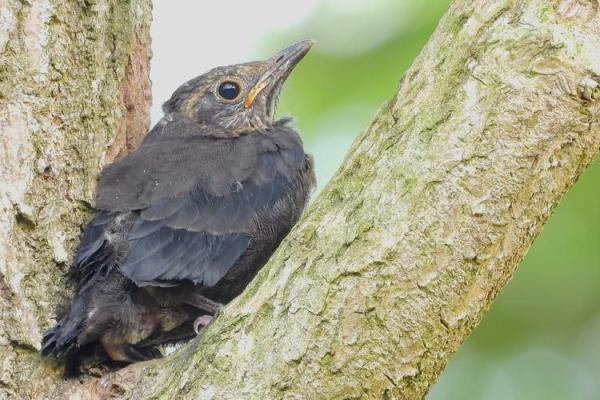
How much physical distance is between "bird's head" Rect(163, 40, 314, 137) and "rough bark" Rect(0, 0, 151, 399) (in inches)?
32.6

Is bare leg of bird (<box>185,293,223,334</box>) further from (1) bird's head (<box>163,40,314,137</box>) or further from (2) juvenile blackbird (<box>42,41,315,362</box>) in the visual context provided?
(1) bird's head (<box>163,40,314,137</box>)

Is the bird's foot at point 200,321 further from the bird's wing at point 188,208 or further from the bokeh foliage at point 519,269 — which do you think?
the bokeh foliage at point 519,269

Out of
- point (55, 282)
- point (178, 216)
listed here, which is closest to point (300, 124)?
point (178, 216)

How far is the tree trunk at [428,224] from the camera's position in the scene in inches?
107

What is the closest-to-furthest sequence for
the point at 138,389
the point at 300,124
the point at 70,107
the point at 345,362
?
the point at 345,362
the point at 138,389
the point at 70,107
the point at 300,124

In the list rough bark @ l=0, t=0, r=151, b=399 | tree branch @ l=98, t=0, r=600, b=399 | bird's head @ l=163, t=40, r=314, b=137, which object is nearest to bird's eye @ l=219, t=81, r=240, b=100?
bird's head @ l=163, t=40, r=314, b=137

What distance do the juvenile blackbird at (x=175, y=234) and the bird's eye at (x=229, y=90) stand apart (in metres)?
0.58

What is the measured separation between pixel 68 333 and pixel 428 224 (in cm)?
151

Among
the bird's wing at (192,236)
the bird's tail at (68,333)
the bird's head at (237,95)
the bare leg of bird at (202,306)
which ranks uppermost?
the bird's head at (237,95)

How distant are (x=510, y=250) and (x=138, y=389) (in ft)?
4.43

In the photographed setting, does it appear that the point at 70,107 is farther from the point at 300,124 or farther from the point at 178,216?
the point at 300,124

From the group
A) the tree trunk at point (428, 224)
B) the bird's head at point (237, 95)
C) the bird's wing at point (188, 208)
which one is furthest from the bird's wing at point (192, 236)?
the bird's head at point (237, 95)

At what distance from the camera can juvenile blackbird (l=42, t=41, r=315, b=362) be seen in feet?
12.1

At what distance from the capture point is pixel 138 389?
3.14 meters
